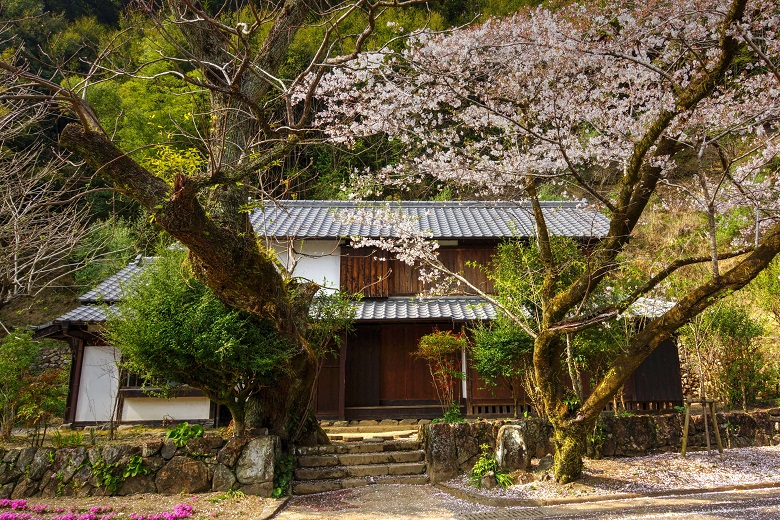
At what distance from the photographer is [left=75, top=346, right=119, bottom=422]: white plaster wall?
429 inches

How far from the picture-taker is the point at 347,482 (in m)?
7.41

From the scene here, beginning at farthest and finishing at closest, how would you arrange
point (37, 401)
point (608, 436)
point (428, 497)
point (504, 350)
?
point (504, 350) → point (37, 401) → point (608, 436) → point (428, 497)

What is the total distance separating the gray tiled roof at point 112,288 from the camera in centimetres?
1155

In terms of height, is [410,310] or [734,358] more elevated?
[410,310]

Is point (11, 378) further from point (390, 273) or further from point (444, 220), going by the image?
point (444, 220)

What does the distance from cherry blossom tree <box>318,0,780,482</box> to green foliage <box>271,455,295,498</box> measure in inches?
140

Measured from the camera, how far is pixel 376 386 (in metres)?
12.1

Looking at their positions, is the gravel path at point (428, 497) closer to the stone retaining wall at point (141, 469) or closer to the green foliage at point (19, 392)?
the stone retaining wall at point (141, 469)

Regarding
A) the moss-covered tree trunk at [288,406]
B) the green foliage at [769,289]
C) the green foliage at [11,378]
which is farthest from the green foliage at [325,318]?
the green foliage at [769,289]

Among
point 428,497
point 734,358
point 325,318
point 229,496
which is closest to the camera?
point 229,496

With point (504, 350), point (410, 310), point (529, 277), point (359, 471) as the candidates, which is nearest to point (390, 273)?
point (410, 310)

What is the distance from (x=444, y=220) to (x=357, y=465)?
8197mm

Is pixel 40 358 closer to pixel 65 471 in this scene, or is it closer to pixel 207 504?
pixel 65 471

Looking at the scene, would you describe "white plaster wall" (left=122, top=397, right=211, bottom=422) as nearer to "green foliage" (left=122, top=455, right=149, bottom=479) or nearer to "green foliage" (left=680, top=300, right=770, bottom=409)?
"green foliage" (left=122, top=455, right=149, bottom=479)
